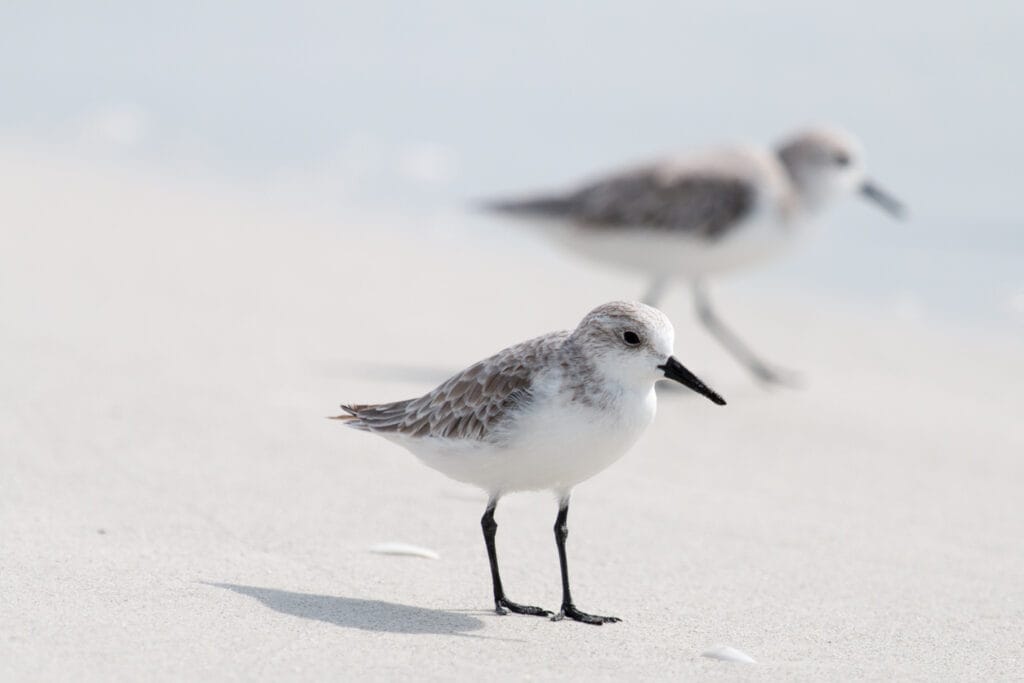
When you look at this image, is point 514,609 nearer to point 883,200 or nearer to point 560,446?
point 560,446

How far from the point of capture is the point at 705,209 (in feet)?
29.8

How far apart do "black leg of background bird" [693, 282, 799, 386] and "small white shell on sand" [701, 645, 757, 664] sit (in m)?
4.75

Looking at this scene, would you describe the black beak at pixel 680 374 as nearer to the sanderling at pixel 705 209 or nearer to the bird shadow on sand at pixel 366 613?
the bird shadow on sand at pixel 366 613

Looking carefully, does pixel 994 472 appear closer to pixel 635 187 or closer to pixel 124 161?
pixel 635 187

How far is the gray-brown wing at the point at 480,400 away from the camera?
4.55 meters

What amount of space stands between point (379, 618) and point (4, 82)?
1554cm

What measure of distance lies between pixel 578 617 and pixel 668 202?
4967mm

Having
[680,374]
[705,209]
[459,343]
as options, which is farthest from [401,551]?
[705,209]

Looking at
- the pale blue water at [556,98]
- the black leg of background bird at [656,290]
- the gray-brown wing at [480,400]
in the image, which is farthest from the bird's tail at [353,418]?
the pale blue water at [556,98]

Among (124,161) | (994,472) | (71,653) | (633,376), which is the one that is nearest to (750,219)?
(994,472)

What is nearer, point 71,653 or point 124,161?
point 71,653

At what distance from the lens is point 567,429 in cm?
441

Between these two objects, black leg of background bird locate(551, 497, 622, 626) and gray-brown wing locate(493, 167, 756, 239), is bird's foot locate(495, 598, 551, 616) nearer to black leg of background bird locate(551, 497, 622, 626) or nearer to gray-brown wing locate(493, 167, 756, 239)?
black leg of background bird locate(551, 497, 622, 626)

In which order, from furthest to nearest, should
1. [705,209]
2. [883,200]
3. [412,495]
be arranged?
[883,200], [705,209], [412,495]
